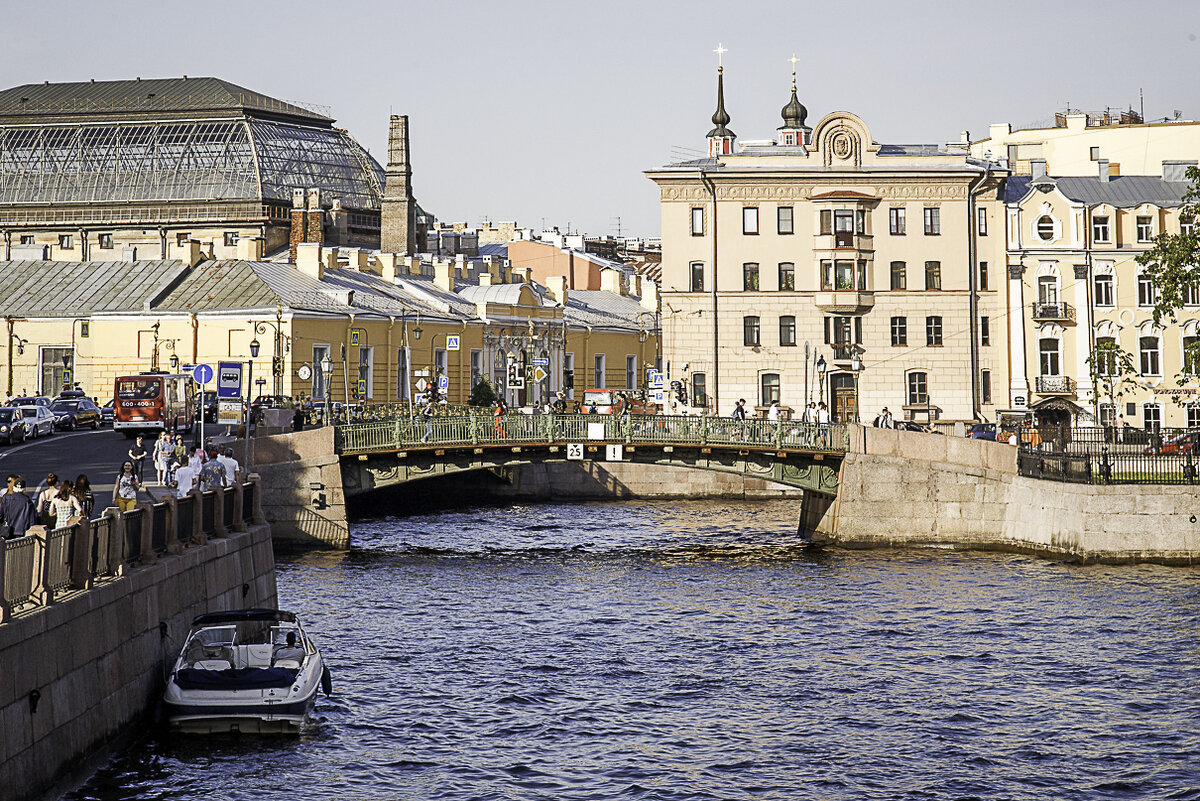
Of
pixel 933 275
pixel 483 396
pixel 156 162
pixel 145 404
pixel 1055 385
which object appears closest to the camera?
pixel 145 404

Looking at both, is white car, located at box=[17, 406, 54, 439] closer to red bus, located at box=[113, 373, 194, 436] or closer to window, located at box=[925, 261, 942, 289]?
red bus, located at box=[113, 373, 194, 436]

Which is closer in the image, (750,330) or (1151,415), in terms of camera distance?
(1151,415)

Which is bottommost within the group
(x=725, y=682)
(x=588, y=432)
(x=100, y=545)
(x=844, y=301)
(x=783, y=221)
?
(x=725, y=682)

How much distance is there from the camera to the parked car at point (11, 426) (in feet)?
199

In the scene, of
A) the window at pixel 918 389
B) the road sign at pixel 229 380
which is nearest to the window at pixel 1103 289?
the window at pixel 918 389

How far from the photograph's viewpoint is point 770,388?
249 feet

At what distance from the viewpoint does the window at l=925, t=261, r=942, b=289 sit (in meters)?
76.2

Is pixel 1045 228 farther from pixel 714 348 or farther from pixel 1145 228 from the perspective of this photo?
pixel 714 348

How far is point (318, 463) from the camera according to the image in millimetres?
53188

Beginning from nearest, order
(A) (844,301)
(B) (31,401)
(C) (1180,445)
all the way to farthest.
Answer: (C) (1180,445) → (B) (31,401) → (A) (844,301)

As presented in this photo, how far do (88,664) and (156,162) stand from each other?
95295 millimetres

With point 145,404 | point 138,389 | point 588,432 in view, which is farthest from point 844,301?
point 138,389

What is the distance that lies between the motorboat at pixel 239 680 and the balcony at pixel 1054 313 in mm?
53532

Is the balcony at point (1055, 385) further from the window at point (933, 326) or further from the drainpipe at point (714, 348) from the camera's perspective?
the drainpipe at point (714, 348)
